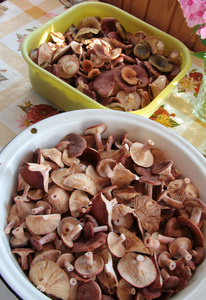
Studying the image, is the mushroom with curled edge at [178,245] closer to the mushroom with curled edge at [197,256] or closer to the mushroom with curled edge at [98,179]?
the mushroom with curled edge at [197,256]

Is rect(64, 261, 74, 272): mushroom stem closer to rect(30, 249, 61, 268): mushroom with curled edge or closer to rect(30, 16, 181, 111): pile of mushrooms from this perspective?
rect(30, 249, 61, 268): mushroom with curled edge

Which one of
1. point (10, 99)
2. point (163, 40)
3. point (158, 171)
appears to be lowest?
point (10, 99)

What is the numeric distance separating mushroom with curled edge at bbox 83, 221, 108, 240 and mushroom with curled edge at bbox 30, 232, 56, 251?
0.20 feet

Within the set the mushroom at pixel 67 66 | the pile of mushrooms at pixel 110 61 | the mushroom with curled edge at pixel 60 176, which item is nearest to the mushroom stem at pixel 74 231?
the mushroom with curled edge at pixel 60 176

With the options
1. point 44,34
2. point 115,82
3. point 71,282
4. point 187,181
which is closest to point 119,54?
point 115,82

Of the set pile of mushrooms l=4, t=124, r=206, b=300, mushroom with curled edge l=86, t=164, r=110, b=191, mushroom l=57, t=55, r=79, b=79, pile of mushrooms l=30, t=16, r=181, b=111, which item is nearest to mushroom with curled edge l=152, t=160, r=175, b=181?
pile of mushrooms l=4, t=124, r=206, b=300

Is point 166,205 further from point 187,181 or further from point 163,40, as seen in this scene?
point 163,40

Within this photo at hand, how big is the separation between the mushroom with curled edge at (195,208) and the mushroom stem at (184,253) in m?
0.07

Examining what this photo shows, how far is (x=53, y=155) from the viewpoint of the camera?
0.62 m

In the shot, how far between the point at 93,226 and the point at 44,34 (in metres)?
0.64

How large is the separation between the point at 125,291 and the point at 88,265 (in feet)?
0.27

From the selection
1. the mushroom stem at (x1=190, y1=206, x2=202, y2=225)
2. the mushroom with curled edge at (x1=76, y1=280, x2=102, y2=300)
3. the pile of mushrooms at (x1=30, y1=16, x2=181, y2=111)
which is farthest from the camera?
the pile of mushrooms at (x1=30, y1=16, x2=181, y2=111)

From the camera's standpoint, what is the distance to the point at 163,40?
976 millimetres

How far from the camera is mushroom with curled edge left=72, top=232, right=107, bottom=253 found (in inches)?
19.9
